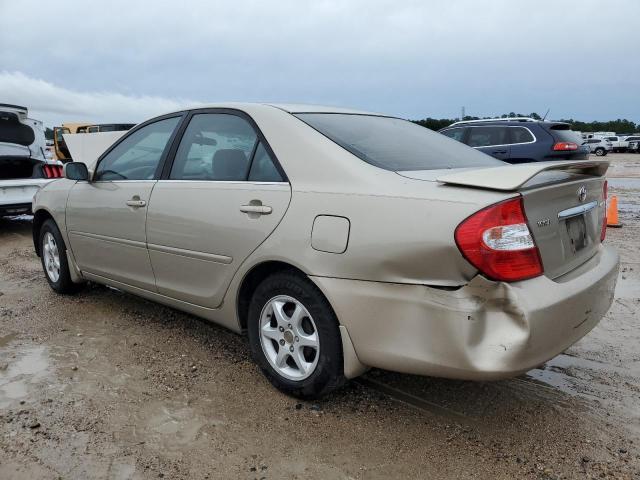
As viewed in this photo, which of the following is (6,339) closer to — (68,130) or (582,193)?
(582,193)

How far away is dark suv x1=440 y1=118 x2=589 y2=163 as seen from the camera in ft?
34.6

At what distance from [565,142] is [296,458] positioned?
9830 mm

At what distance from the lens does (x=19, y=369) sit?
3.31 metres

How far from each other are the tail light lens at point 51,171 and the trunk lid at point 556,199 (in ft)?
26.0

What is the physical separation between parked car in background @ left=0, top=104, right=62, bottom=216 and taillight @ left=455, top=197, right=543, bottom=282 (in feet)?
24.2

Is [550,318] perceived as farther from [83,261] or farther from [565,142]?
[565,142]

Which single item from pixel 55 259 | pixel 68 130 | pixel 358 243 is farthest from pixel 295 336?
pixel 68 130

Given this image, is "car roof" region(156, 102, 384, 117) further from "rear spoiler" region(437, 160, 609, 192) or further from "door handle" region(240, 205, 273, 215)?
"rear spoiler" region(437, 160, 609, 192)

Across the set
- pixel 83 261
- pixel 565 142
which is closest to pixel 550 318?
pixel 83 261

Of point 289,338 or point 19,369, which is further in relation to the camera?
point 19,369

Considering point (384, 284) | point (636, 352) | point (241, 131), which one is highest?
point (241, 131)

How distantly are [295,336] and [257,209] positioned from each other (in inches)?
26.9

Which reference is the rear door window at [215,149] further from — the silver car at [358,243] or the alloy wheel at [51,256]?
the alloy wheel at [51,256]

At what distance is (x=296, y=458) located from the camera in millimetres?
2395
